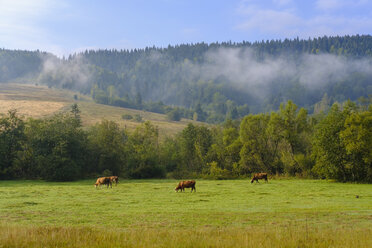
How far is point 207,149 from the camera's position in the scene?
68.3m

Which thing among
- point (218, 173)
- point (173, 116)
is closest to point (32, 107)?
point (173, 116)

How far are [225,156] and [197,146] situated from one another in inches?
248

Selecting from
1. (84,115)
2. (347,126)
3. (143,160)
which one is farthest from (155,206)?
(84,115)

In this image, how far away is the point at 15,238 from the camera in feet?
34.2

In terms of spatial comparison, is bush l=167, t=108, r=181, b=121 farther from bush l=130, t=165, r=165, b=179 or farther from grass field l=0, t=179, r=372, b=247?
grass field l=0, t=179, r=372, b=247

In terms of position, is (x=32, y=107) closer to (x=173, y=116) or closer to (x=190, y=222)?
(x=173, y=116)

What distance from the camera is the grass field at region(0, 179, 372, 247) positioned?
34.9ft

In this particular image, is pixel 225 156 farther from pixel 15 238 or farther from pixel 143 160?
pixel 15 238

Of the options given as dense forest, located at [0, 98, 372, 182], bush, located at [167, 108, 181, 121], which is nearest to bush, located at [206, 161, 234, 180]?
dense forest, located at [0, 98, 372, 182]

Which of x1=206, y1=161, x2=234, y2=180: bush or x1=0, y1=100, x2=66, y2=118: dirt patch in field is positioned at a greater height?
x1=0, y1=100, x2=66, y2=118: dirt patch in field

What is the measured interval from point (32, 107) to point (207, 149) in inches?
4673

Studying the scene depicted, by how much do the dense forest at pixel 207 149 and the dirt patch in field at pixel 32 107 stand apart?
8921 cm

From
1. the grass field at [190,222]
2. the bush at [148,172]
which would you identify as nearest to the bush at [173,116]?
the bush at [148,172]

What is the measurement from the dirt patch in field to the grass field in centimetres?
12665
